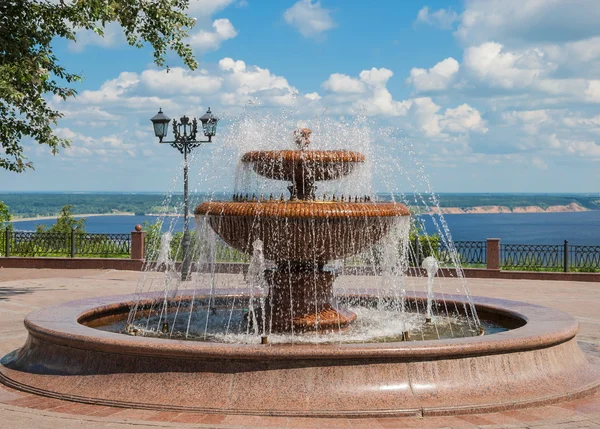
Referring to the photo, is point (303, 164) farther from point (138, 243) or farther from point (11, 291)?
point (138, 243)

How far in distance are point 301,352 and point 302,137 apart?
11.2 feet

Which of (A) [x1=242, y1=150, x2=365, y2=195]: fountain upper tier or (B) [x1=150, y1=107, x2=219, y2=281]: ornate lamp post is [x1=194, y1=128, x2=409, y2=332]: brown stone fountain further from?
(B) [x1=150, y1=107, x2=219, y2=281]: ornate lamp post

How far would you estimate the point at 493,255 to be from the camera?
20984 mm

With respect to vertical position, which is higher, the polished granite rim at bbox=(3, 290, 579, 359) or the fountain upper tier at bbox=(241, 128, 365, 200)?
the fountain upper tier at bbox=(241, 128, 365, 200)

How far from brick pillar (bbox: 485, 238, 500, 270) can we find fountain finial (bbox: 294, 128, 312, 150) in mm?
12753

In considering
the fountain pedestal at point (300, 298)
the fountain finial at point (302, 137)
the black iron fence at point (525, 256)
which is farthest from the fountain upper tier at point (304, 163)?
the black iron fence at point (525, 256)

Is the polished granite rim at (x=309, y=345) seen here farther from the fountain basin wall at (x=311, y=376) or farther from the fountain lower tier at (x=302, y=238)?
the fountain lower tier at (x=302, y=238)

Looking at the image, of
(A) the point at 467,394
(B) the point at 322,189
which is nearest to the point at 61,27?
(B) the point at 322,189

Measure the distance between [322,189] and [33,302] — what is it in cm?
751

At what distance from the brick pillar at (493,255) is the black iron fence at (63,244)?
1104 centimetres

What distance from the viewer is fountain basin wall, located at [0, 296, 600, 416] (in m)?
6.55

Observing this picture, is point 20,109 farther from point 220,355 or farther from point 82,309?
point 220,355

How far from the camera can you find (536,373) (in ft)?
23.8

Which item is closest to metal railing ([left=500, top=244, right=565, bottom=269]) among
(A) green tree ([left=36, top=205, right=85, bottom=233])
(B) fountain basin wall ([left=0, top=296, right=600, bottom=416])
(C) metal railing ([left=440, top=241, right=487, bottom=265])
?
(C) metal railing ([left=440, top=241, right=487, bottom=265])
